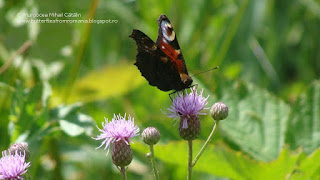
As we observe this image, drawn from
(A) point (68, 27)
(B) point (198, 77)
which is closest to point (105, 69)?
(A) point (68, 27)

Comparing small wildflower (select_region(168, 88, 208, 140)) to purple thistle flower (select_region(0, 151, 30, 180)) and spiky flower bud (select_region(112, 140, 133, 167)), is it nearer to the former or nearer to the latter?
spiky flower bud (select_region(112, 140, 133, 167))

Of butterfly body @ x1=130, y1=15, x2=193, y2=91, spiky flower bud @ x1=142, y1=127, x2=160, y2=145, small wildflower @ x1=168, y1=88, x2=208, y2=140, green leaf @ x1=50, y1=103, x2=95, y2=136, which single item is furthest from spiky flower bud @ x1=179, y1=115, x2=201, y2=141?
green leaf @ x1=50, y1=103, x2=95, y2=136

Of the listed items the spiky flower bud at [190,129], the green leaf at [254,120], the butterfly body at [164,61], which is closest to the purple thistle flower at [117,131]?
the spiky flower bud at [190,129]

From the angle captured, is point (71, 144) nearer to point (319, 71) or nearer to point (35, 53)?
point (35, 53)

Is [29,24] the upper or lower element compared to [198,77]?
upper

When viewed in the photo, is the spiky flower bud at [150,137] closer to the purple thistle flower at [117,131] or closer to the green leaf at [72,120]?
the purple thistle flower at [117,131]

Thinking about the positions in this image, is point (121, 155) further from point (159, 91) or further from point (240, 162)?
point (159, 91)
